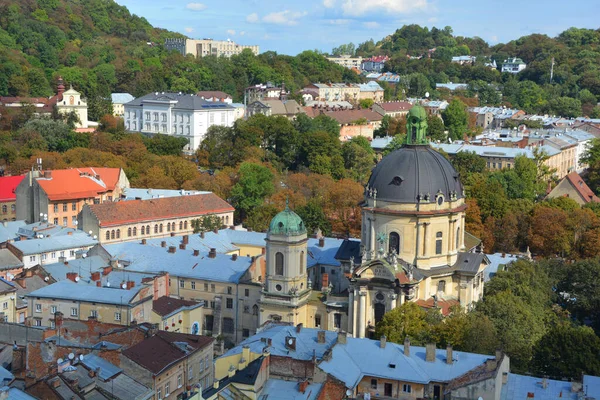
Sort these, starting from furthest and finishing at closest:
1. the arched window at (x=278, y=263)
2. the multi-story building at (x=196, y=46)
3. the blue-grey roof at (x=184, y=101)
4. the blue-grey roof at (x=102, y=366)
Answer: the multi-story building at (x=196, y=46) → the blue-grey roof at (x=184, y=101) → the arched window at (x=278, y=263) → the blue-grey roof at (x=102, y=366)

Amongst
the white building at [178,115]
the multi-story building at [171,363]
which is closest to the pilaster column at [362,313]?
the multi-story building at [171,363]

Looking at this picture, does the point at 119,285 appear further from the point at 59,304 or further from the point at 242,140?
the point at 242,140

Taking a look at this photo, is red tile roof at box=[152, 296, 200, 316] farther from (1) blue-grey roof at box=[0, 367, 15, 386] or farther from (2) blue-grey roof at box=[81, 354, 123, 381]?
(1) blue-grey roof at box=[0, 367, 15, 386]

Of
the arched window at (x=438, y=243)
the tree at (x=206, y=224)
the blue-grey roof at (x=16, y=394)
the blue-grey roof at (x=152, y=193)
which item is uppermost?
the arched window at (x=438, y=243)

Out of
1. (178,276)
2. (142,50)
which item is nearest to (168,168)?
(178,276)

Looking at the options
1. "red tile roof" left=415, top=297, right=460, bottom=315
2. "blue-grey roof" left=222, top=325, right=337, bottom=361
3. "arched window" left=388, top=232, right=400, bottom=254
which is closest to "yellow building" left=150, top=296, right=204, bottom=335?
"blue-grey roof" left=222, top=325, right=337, bottom=361

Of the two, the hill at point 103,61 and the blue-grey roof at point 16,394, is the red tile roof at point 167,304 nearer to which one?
the blue-grey roof at point 16,394
